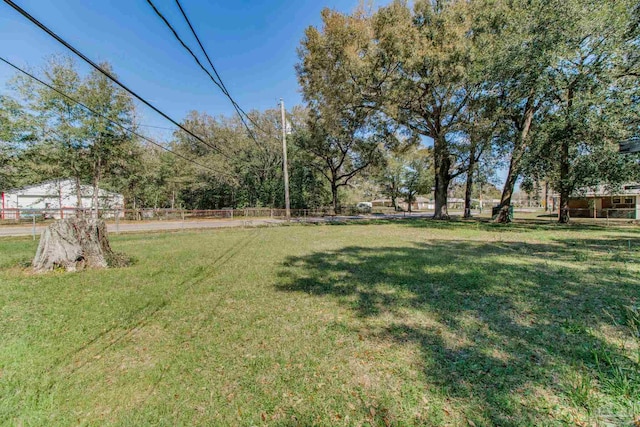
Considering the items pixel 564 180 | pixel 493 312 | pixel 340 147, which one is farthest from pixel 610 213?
pixel 493 312

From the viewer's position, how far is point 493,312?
355cm

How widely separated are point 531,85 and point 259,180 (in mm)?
25893

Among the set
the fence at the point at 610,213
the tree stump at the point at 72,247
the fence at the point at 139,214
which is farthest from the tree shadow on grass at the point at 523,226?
the tree stump at the point at 72,247

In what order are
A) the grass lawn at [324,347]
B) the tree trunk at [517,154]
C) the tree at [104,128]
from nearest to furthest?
1. the grass lawn at [324,347]
2. the tree trunk at [517,154]
3. the tree at [104,128]

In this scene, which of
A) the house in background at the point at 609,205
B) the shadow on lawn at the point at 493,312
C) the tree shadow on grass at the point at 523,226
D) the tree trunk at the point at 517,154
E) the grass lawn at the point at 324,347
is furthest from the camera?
the house in background at the point at 609,205

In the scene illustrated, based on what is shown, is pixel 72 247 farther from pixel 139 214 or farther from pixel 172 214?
pixel 139 214

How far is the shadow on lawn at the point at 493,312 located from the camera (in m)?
2.13

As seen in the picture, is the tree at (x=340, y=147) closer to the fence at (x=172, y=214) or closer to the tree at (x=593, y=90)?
the fence at (x=172, y=214)

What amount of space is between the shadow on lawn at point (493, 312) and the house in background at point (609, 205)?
19502mm

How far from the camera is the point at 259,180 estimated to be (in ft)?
101

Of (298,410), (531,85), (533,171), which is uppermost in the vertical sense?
(531,85)

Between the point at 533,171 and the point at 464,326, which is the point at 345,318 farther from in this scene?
the point at 533,171

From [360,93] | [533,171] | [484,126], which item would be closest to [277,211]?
[360,93]

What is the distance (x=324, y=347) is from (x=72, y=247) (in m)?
6.59
